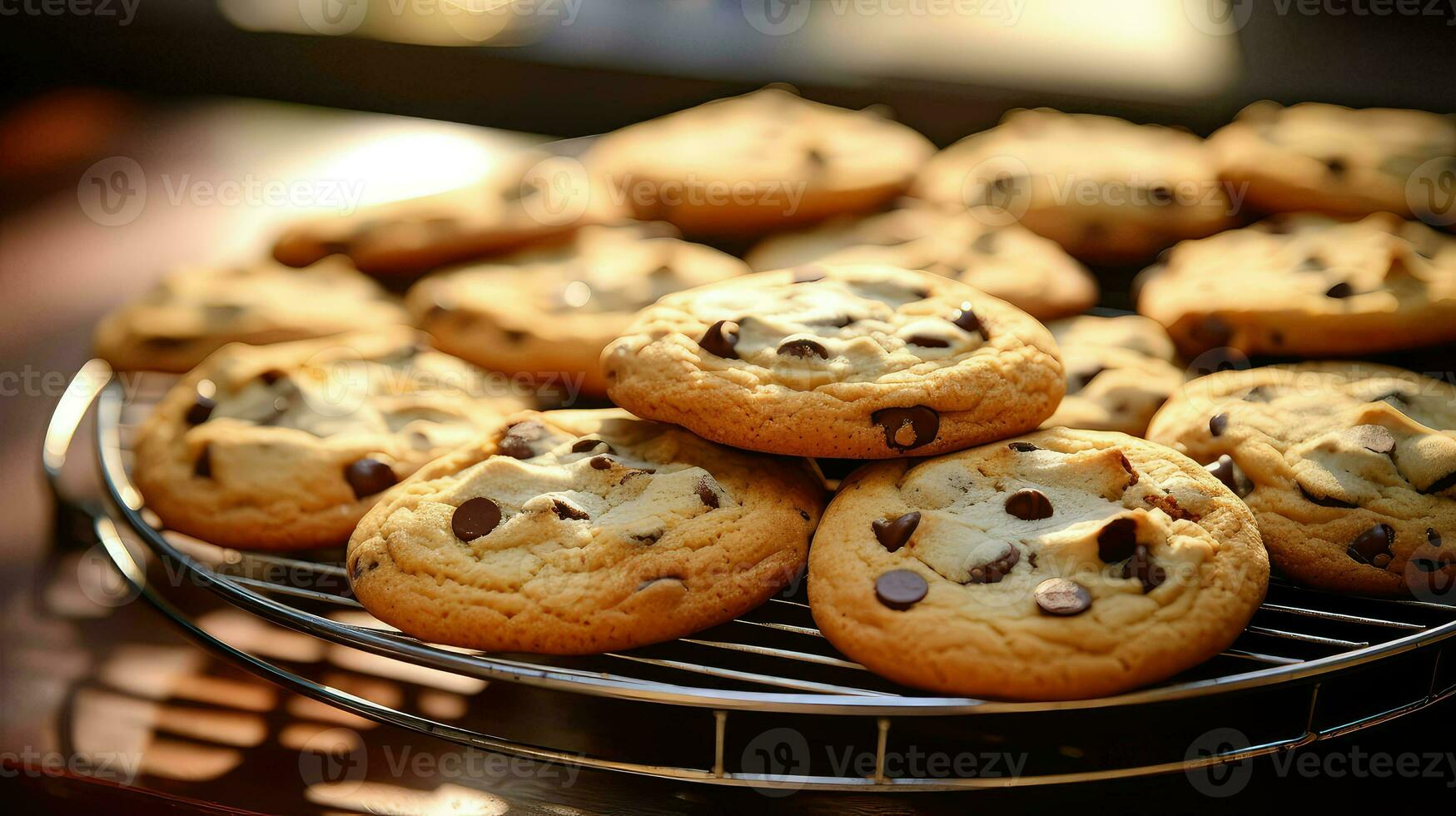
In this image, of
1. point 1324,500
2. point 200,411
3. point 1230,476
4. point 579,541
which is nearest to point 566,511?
point 579,541

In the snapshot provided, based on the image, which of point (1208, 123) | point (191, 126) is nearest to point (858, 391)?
point (1208, 123)

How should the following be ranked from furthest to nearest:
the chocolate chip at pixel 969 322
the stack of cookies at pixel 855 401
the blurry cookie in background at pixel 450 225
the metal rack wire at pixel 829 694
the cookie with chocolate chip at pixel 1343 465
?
1. the blurry cookie in background at pixel 450 225
2. the chocolate chip at pixel 969 322
3. the cookie with chocolate chip at pixel 1343 465
4. the stack of cookies at pixel 855 401
5. the metal rack wire at pixel 829 694

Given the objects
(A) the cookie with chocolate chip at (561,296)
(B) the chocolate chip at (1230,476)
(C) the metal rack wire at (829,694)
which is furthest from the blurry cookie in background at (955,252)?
(C) the metal rack wire at (829,694)

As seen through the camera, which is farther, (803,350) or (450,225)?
(450,225)

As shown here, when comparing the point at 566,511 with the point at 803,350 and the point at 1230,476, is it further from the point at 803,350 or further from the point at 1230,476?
the point at 1230,476

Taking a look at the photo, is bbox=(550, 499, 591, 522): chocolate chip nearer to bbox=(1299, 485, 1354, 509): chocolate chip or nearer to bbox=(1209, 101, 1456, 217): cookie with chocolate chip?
bbox=(1299, 485, 1354, 509): chocolate chip

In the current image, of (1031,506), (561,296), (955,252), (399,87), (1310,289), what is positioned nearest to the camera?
(1031,506)

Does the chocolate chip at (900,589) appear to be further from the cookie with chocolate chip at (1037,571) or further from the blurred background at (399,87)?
the blurred background at (399,87)
